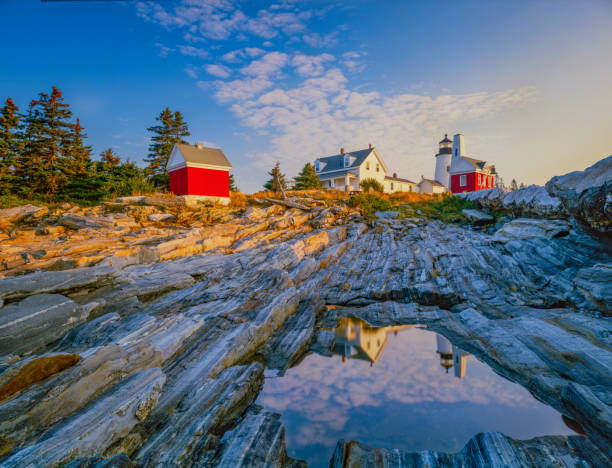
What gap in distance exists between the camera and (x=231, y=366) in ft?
23.2

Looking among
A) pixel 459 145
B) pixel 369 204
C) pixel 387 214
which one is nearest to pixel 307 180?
pixel 369 204

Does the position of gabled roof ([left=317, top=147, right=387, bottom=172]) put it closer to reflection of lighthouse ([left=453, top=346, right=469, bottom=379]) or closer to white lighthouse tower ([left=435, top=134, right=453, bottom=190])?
white lighthouse tower ([left=435, top=134, right=453, bottom=190])

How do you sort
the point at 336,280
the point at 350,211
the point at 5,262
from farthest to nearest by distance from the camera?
the point at 350,211, the point at 336,280, the point at 5,262

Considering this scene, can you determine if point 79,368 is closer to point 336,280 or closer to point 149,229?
point 336,280

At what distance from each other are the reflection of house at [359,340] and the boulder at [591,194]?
22.7ft

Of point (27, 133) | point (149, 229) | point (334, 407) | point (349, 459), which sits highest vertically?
point (27, 133)

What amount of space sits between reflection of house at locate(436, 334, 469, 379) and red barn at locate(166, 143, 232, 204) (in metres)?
22.6

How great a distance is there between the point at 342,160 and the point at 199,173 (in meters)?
28.4

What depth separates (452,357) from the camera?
812cm

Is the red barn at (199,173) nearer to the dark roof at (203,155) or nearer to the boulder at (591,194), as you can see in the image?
the dark roof at (203,155)

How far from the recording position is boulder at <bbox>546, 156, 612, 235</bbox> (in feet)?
28.0

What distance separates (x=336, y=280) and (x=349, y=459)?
382 inches

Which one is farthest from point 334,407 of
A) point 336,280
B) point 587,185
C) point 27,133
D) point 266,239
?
point 27,133

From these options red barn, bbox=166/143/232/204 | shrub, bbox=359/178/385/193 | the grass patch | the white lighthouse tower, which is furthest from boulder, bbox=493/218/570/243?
the white lighthouse tower
